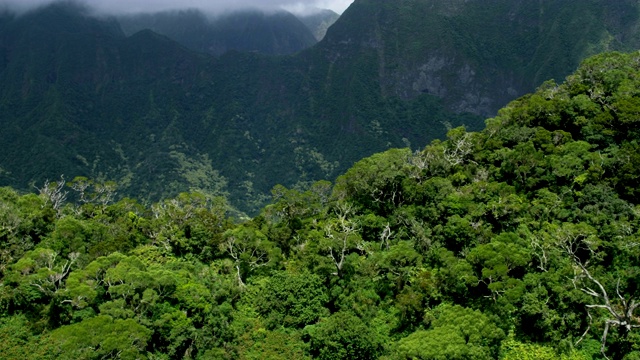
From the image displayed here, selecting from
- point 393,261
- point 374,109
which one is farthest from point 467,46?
point 393,261

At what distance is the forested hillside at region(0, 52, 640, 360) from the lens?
29.3 meters

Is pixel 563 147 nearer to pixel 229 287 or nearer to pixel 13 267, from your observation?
pixel 229 287

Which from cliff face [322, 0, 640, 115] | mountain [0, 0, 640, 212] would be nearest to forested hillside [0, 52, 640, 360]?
mountain [0, 0, 640, 212]

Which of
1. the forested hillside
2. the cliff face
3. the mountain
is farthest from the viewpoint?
the cliff face

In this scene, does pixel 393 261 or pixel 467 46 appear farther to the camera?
pixel 467 46

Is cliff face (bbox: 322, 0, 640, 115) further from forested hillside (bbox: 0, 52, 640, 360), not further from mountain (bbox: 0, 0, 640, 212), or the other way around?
forested hillside (bbox: 0, 52, 640, 360)

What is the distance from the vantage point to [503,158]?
41.9 m

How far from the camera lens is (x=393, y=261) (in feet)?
117

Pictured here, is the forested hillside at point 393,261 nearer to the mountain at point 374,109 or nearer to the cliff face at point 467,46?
the mountain at point 374,109

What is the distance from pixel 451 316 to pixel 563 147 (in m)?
17.9

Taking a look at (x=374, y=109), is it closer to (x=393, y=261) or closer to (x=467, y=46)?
(x=467, y=46)

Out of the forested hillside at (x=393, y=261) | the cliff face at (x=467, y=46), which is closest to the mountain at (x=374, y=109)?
the cliff face at (x=467, y=46)

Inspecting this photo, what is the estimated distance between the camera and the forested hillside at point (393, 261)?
2934 centimetres

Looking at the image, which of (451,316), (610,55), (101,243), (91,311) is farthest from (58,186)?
(610,55)
